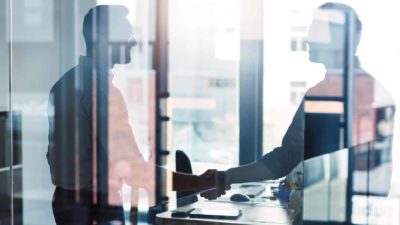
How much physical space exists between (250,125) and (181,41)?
42 cm

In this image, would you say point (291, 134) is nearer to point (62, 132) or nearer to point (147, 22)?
point (147, 22)

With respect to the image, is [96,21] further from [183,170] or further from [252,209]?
[252,209]

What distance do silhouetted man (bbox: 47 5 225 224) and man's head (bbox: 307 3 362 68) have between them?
0.68m

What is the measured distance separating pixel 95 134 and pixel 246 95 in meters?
0.72

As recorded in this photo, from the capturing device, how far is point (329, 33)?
80.8 inches

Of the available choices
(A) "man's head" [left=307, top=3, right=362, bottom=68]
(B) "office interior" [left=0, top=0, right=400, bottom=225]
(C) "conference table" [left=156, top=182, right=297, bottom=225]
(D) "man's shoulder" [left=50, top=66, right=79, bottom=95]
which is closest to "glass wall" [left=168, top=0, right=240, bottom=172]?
(B) "office interior" [left=0, top=0, right=400, bottom=225]

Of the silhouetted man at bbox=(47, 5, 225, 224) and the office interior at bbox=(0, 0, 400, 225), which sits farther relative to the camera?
the silhouetted man at bbox=(47, 5, 225, 224)

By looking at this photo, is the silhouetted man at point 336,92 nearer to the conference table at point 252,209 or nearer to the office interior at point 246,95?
the office interior at point 246,95

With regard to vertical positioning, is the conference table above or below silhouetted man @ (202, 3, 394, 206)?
below

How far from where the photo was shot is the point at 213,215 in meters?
2.21

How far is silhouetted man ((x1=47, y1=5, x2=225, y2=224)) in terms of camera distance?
96.0 inches

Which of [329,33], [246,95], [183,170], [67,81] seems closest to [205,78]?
[246,95]

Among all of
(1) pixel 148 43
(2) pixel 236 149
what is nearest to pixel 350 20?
(2) pixel 236 149

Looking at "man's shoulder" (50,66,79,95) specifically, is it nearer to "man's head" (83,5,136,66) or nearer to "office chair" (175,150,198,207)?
"man's head" (83,5,136,66)
